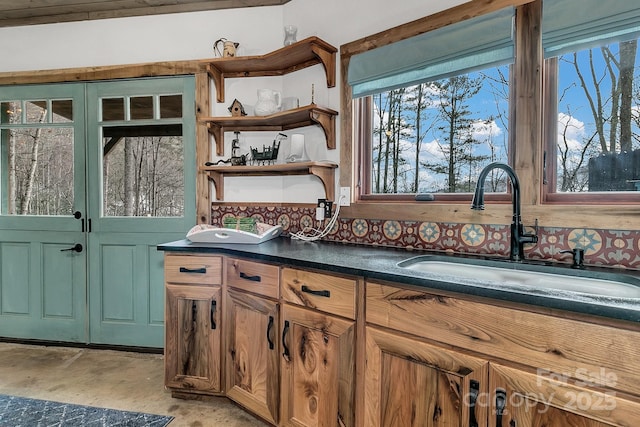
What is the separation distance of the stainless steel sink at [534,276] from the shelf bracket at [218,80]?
186 cm

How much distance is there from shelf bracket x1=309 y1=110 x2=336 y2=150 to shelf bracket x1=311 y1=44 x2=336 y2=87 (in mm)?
Result: 214

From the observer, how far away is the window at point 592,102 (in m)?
1.40

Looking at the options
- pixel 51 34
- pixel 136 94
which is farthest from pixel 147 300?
pixel 51 34

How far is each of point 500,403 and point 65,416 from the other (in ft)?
6.92

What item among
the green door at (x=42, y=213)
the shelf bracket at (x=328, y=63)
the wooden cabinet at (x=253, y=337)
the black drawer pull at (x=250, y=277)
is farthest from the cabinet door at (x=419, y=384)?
the green door at (x=42, y=213)

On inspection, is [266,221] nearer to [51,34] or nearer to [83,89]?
[83,89]

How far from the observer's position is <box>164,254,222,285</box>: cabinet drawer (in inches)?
80.3

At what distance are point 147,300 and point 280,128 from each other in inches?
63.4

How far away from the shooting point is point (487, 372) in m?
1.11

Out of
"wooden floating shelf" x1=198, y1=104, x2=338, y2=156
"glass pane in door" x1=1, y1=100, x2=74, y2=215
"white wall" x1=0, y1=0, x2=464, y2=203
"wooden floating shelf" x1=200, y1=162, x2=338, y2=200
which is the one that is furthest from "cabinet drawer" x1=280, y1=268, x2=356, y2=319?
"glass pane in door" x1=1, y1=100, x2=74, y2=215

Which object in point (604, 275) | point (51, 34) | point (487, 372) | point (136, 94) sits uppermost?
point (51, 34)

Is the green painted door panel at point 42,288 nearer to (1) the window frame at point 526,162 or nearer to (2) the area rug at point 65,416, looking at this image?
(2) the area rug at point 65,416

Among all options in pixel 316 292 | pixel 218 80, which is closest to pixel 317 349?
pixel 316 292

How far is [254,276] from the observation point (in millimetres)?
1847
